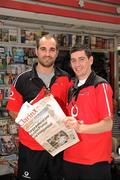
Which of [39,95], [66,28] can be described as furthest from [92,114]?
[66,28]

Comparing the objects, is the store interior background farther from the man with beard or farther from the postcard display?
the man with beard

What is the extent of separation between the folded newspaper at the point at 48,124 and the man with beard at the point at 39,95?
0.72 ft

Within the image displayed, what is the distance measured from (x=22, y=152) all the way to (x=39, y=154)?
6.9 inches

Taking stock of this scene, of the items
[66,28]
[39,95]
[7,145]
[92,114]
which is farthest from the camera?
[66,28]

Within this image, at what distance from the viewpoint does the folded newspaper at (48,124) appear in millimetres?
2148

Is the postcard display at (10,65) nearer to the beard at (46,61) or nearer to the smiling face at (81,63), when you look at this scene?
the beard at (46,61)

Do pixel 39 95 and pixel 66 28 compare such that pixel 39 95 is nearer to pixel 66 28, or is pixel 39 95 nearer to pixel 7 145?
pixel 7 145

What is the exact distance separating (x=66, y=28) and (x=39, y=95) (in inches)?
79.7

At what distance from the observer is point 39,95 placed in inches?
96.9

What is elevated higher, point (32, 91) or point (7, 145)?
point (32, 91)

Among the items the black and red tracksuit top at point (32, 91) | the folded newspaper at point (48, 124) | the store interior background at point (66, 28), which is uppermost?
the store interior background at point (66, 28)

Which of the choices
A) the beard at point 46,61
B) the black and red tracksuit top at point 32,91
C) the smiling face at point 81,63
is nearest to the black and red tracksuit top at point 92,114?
the smiling face at point 81,63

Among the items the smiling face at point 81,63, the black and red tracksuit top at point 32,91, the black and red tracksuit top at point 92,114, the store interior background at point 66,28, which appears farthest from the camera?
the store interior background at point 66,28

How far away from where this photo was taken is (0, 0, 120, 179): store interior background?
12.3 ft
